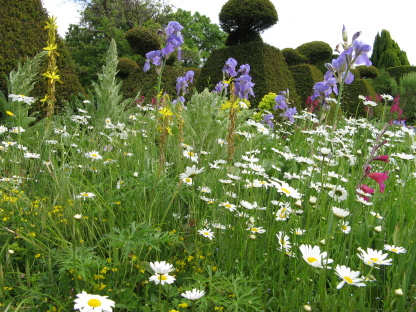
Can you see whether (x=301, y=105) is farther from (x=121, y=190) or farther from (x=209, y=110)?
(x=121, y=190)

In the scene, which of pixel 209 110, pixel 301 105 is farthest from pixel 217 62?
pixel 209 110

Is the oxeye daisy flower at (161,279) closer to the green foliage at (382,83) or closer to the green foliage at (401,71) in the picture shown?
the green foliage at (382,83)

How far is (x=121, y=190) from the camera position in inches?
85.4

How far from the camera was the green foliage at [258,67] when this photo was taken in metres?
7.12

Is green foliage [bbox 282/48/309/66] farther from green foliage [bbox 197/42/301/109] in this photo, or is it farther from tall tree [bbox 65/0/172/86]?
tall tree [bbox 65/0/172/86]

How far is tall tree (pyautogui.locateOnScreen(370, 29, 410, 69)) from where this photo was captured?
24.1 m

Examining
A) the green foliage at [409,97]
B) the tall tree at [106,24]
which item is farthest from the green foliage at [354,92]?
the tall tree at [106,24]

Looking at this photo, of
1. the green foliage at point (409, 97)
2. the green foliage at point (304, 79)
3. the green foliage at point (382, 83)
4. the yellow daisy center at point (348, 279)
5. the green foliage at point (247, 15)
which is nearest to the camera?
the yellow daisy center at point (348, 279)

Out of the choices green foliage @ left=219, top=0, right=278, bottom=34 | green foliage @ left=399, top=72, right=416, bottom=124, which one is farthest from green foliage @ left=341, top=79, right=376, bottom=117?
green foliage @ left=219, top=0, right=278, bottom=34

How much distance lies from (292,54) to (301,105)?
3643 millimetres

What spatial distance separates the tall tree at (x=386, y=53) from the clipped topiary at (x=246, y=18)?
64.1ft

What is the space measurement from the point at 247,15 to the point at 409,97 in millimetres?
8823

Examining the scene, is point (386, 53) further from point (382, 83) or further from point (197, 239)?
point (197, 239)

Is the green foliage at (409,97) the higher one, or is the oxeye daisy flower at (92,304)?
the green foliage at (409,97)
